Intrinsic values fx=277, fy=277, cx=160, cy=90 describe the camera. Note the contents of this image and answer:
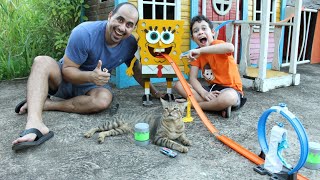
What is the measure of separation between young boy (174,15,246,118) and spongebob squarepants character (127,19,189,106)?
0.79ft

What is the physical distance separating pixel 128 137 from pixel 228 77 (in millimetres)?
1110

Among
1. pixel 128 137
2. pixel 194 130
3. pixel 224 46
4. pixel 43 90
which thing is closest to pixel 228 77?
pixel 224 46

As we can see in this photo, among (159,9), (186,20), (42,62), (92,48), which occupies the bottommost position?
(42,62)

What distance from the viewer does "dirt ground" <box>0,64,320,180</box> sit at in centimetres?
156

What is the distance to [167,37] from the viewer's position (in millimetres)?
2762

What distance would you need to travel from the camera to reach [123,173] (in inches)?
61.4

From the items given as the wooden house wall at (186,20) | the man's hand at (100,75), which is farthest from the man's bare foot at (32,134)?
the wooden house wall at (186,20)

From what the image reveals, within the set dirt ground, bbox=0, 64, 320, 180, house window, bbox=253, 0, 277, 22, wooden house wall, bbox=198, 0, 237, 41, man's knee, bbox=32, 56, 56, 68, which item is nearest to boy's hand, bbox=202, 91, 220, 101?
dirt ground, bbox=0, 64, 320, 180

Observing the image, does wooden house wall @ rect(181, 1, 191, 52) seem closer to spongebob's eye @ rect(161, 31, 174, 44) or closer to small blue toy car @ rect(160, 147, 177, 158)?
spongebob's eye @ rect(161, 31, 174, 44)

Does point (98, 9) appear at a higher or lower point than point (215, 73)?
higher

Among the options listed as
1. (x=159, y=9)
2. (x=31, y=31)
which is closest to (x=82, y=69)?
(x=159, y=9)

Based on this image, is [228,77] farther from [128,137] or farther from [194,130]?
[128,137]

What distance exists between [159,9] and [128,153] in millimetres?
2486

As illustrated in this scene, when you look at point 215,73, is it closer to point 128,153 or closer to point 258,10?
point 128,153
